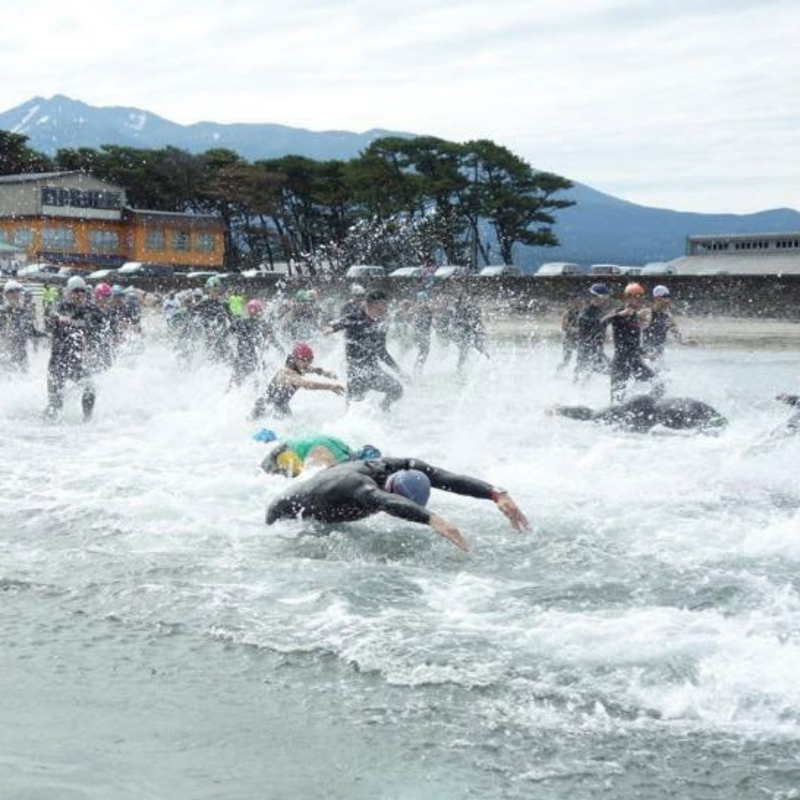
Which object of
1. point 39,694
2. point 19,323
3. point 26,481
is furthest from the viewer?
point 19,323

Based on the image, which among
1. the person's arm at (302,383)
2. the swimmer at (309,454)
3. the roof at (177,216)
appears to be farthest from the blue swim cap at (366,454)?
the roof at (177,216)

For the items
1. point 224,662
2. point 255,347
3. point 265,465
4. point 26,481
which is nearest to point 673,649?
point 224,662

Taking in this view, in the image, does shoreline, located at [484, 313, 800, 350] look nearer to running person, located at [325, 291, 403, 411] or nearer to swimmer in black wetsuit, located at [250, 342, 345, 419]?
running person, located at [325, 291, 403, 411]

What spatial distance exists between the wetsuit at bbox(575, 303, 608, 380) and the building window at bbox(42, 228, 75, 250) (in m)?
51.9

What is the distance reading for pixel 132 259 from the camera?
66.2 metres

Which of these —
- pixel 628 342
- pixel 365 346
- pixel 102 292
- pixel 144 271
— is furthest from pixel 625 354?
pixel 144 271

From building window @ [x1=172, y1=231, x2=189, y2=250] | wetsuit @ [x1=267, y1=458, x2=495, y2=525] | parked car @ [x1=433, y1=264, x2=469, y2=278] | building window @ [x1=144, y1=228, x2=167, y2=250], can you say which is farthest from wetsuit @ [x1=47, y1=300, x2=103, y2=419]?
building window @ [x1=172, y1=231, x2=189, y2=250]

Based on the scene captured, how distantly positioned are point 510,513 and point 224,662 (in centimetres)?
215

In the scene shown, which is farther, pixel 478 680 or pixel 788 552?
pixel 788 552

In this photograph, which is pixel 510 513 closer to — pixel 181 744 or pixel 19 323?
pixel 181 744

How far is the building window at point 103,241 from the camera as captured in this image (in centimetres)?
6494

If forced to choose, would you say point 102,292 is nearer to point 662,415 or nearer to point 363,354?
point 363,354

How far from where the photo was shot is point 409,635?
5648 millimetres

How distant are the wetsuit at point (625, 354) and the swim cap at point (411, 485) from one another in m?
6.16
